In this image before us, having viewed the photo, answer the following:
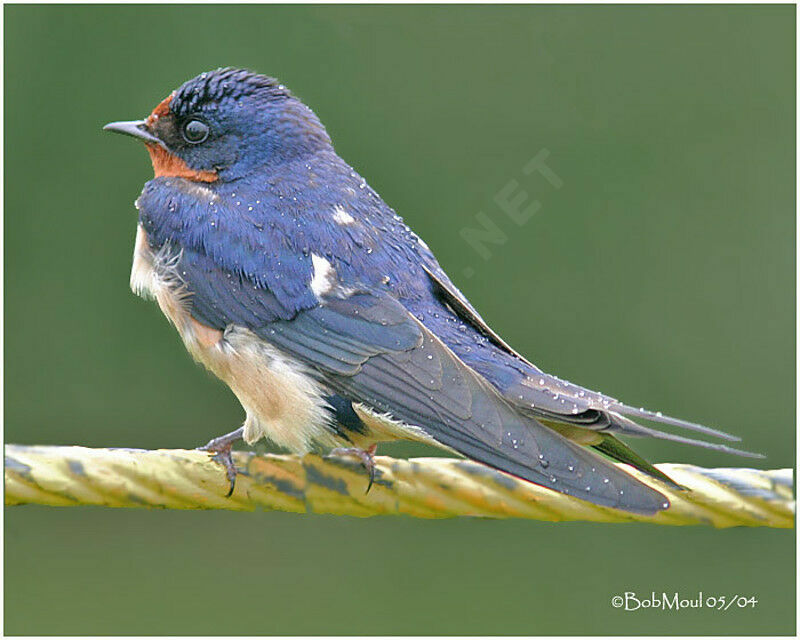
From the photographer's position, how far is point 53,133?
156 inches

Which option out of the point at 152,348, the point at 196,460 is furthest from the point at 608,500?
the point at 152,348

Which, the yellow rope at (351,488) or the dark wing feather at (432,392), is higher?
the dark wing feather at (432,392)

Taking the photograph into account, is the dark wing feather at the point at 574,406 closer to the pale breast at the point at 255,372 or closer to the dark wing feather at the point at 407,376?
the dark wing feather at the point at 407,376

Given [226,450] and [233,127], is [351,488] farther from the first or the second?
[233,127]

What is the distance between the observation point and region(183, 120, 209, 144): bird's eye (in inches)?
110

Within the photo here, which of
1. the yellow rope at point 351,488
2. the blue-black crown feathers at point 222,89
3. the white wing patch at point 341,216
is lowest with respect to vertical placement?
the yellow rope at point 351,488

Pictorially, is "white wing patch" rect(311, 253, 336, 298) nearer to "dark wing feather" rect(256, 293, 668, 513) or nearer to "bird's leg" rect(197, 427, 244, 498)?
"dark wing feather" rect(256, 293, 668, 513)

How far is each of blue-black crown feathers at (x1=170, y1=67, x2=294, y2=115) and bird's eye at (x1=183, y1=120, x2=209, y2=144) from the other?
0.03 metres

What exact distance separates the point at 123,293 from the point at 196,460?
6.15 feet

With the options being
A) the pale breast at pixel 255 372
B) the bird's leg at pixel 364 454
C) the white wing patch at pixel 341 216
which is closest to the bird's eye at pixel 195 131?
the pale breast at pixel 255 372

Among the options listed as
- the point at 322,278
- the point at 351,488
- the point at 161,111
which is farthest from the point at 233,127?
the point at 351,488

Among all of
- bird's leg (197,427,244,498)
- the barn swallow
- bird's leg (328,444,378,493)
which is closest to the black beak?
the barn swallow

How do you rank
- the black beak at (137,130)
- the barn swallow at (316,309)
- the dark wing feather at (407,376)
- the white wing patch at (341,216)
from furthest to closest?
the black beak at (137,130), the white wing patch at (341,216), the barn swallow at (316,309), the dark wing feather at (407,376)

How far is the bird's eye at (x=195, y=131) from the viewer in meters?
2.80
